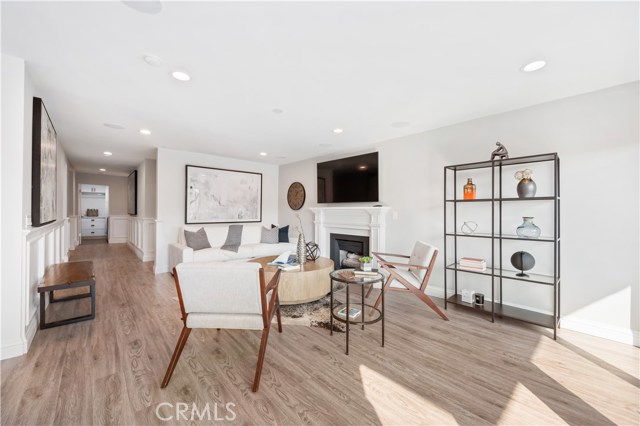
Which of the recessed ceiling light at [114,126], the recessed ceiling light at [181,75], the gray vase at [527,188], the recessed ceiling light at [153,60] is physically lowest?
the gray vase at [527,188]

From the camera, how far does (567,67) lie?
218cm

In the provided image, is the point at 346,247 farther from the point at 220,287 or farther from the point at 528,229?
the point at 220,287

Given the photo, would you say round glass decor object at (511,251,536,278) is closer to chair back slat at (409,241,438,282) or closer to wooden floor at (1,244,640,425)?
wooden floor at (1,244,640,425)

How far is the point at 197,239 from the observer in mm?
4789

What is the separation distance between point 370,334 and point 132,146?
5200 millimetres

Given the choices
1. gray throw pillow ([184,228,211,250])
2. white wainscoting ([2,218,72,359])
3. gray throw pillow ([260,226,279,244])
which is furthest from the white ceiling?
gray throw pillow ([260,226,279,244])

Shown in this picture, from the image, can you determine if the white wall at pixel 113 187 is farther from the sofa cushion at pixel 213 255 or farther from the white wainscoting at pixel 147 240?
the sofa cushion at pixel 213 255

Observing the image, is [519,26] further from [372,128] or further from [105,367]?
[105,367]

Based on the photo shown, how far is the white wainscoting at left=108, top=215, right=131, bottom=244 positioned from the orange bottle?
977 cm

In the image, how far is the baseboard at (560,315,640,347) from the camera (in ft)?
7.90

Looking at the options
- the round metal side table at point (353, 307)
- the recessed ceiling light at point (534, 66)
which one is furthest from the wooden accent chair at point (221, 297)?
the recessed ceiling light at point (534, 66)

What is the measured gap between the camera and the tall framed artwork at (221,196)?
536 centimetres

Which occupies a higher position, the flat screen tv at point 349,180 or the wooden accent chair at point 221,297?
the flat screen tv at point 349,180

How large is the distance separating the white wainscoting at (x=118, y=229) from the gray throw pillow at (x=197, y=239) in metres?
5.58
